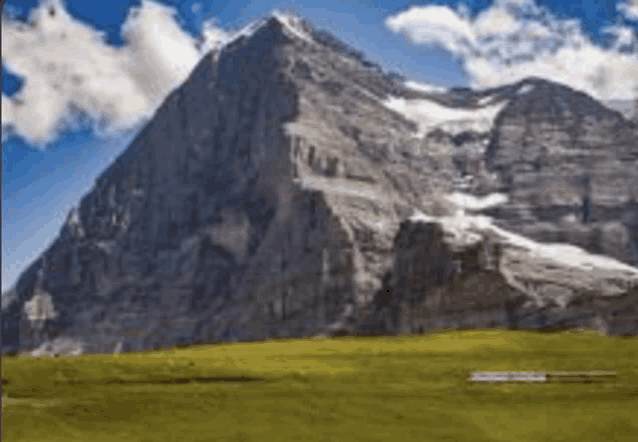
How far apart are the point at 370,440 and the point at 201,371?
1185cm

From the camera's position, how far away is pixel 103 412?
101 ft

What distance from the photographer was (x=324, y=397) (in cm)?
3083

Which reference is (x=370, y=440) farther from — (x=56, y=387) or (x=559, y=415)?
(x=56, y=387)

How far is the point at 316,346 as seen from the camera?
45.5 m

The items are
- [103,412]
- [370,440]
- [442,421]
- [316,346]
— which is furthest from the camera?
[316,346]

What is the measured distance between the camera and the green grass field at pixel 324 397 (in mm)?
27266

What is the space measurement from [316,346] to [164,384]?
12136mm

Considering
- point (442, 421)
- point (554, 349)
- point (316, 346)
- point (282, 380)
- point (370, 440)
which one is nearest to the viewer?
point (370, 440)

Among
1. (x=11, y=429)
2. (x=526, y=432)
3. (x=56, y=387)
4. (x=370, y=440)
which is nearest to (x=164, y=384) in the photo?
(x=56, y=387)

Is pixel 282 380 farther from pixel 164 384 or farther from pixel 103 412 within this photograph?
pixel 103 412

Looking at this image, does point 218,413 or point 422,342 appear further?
point 422,342

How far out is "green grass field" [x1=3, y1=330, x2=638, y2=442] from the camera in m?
27.3

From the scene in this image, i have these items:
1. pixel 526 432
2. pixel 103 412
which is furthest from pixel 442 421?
pixel 103 412

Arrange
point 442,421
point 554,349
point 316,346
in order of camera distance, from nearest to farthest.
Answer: point 442,421
point 554,349
point 316,346
